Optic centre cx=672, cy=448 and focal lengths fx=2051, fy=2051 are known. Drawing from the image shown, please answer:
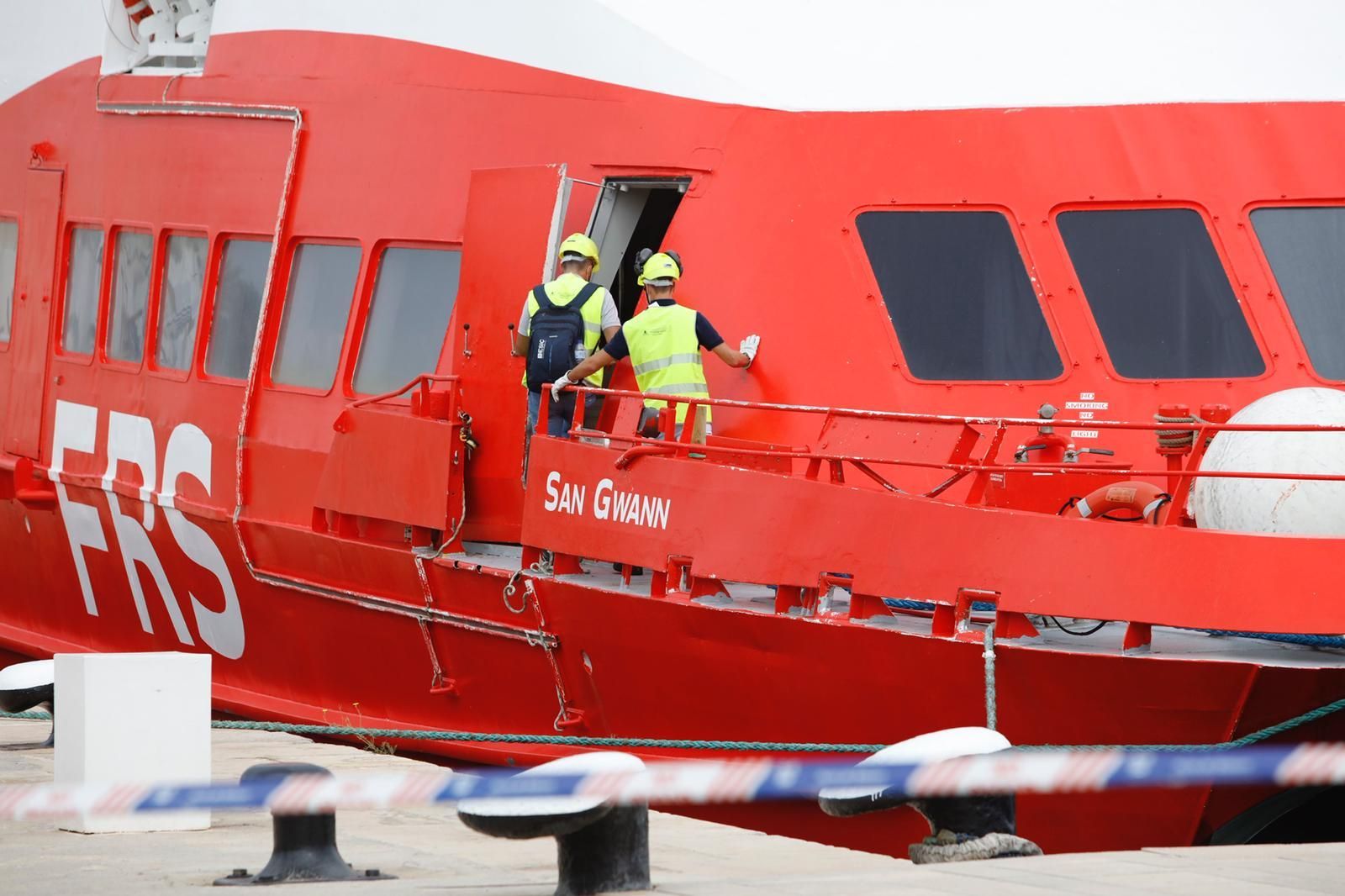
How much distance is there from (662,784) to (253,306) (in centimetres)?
724

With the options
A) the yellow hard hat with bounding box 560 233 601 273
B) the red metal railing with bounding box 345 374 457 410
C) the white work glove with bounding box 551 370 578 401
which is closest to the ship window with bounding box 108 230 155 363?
the red metal railing with bounding box 345 374 457 410

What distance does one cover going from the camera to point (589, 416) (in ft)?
34.7

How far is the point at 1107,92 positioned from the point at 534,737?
14.2 ft

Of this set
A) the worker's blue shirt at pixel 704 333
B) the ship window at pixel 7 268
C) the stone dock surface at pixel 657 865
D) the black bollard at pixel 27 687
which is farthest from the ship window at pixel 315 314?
Answer: the stone dock surface at pixel 657 865

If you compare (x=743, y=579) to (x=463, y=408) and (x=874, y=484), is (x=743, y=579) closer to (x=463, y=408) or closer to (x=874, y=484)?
(x=874, y=484)

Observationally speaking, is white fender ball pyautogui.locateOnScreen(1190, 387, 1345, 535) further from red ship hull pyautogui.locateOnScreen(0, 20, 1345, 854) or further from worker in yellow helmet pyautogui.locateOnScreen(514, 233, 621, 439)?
worker in yellow helmet pyautogui.locateOnScreen(514, 233, 621, 439)

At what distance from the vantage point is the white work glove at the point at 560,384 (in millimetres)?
9672

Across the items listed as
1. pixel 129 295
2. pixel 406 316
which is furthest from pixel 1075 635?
pixel 129 295

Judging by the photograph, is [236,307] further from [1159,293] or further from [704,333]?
[1159,293]

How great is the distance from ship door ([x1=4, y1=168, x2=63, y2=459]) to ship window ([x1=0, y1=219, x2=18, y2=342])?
136mm

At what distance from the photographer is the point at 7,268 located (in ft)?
47.1

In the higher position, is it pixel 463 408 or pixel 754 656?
pixel 463 408

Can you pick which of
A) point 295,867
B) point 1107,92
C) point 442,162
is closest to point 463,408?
point 442,162

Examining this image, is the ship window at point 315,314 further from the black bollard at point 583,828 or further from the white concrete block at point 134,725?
the black bollard at point 583,828
